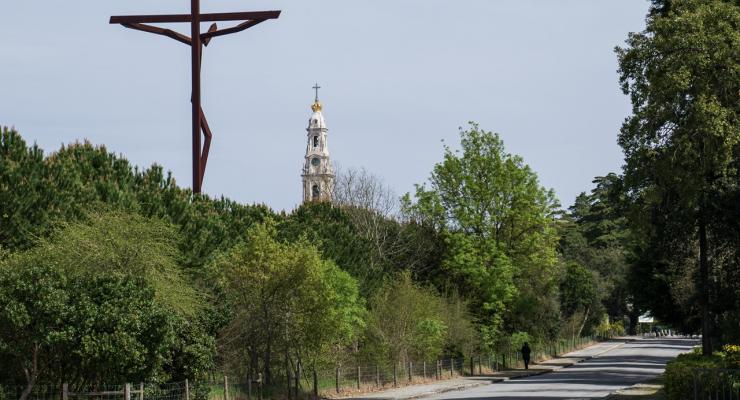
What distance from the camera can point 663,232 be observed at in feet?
118

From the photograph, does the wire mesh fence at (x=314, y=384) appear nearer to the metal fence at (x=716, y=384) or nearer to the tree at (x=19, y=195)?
the metal fence at (x=716, y=384)

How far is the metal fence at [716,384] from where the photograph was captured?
83.1ft

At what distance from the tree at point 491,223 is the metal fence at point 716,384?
117 feet

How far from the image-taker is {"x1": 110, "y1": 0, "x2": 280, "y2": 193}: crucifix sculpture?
41.0m

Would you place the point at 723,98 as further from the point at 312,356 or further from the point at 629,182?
→ the point at 312,356

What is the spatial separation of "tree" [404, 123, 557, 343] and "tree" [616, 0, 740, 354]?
28.1 m

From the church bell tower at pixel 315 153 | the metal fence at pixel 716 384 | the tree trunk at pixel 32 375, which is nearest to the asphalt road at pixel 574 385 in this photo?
the metal fence at pixel 716 384

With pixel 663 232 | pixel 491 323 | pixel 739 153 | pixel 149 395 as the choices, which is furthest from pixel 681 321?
pixel 149 395

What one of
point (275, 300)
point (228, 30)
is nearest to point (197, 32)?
point (228, 30)

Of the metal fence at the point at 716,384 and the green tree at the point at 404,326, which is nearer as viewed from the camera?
the metal fence at the point at 716,384

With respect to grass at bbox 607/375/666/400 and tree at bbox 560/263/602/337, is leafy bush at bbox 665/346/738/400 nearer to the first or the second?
grass at bbox 607/375/666/400

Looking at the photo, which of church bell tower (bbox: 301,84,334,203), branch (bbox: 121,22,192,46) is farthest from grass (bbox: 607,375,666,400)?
church bell tower (bbox: 301,84,334,203)

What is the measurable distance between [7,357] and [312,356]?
1332 centimetres

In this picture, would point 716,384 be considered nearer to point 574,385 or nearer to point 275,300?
point 275,300
